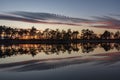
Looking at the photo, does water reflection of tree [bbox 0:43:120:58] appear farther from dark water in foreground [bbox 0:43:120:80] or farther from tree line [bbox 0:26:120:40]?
tree line [bbox 0:26:120:40]

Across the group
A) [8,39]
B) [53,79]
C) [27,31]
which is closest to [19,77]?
[53,79]

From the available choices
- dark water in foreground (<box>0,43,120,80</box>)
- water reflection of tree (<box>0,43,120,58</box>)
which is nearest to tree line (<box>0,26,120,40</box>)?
water reflection of tree (<box>0,43,120,58</box>)

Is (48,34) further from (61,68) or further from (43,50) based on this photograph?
(61,68)

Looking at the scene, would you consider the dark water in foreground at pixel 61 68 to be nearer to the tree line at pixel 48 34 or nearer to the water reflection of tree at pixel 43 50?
the water reflection of tree at pixel 43 50

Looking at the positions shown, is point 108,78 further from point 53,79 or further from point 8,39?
point 8,39

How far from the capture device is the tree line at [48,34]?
104000 mm

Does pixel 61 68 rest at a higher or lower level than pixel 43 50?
higher

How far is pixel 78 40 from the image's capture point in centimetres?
11962

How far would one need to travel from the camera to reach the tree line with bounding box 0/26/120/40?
104 m

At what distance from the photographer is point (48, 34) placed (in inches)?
4439

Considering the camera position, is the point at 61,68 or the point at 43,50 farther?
the point at 43,50

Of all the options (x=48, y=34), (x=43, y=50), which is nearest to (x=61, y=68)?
(x=43, y=50)

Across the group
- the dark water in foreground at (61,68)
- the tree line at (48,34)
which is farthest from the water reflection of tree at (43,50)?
the tree line at (48,34)

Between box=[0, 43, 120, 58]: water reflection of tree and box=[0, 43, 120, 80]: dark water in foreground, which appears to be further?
box=[0, 43, 120, 58]: water reflection of tree
